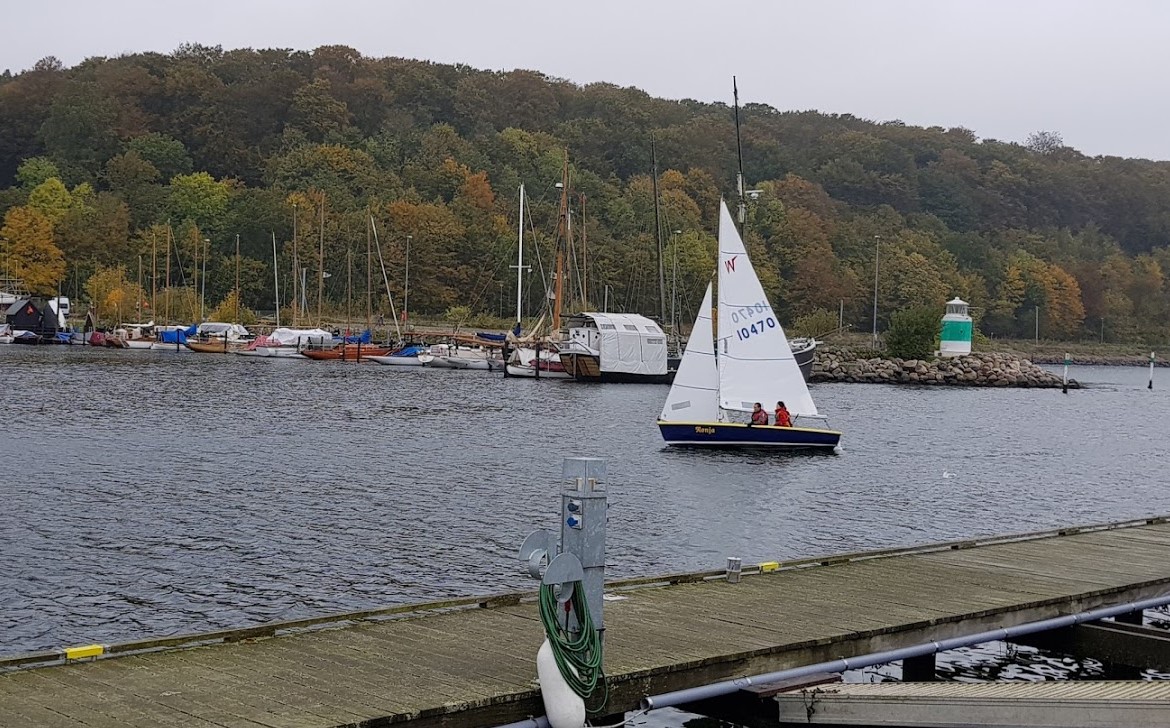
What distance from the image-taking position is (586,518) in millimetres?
11109

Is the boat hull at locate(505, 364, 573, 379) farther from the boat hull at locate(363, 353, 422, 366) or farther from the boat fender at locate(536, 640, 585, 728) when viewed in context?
the boat fender at locate(536, 640, 585, 728)

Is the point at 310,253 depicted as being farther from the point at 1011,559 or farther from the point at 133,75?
the point at 1011,559

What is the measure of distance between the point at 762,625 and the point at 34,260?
15563 centimetres

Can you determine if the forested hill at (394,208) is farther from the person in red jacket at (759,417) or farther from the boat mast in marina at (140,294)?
the person in red jacket at (759,417)

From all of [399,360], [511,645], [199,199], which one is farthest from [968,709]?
[199,199]

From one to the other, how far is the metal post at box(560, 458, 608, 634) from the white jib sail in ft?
99.8

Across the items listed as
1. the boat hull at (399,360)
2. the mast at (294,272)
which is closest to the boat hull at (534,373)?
the boat hull at (399,360)

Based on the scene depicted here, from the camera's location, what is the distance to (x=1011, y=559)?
18.3 m

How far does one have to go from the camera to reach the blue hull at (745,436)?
41.5m

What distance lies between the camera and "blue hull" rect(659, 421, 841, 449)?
41.5m

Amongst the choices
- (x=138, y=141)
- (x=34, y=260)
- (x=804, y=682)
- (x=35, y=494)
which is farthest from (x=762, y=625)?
(x=138, y=141)

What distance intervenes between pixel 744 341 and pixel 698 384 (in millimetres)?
2075

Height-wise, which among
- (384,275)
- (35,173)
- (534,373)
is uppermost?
(35,173)

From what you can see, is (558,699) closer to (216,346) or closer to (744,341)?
(744,341)
